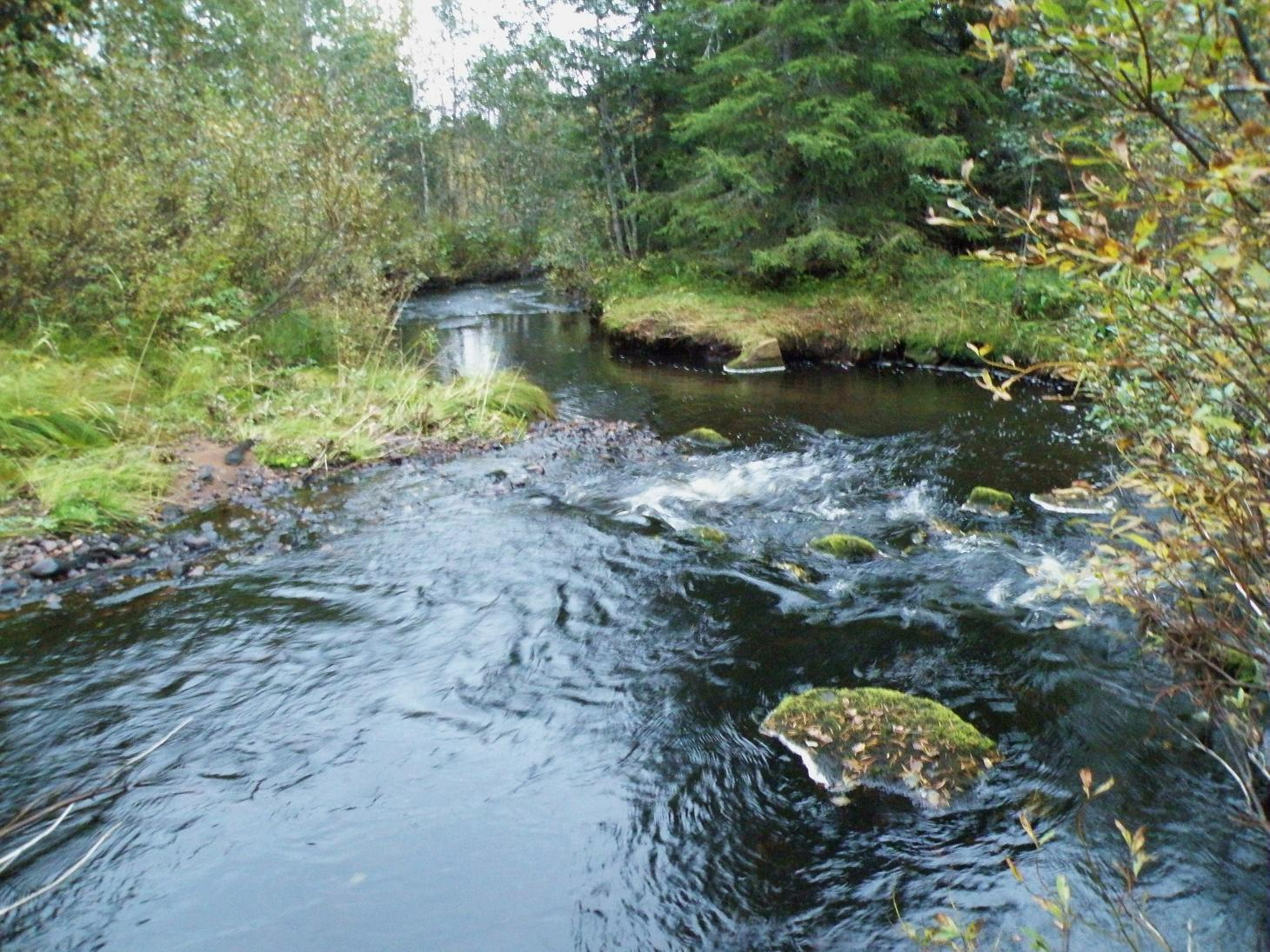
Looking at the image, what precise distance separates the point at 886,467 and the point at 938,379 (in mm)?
5737

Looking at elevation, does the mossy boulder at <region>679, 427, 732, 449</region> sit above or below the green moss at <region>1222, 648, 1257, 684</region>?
below

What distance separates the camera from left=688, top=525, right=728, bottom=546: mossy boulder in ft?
24.8

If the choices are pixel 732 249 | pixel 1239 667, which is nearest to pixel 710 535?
pixel 1239 667

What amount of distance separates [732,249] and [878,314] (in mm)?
4207

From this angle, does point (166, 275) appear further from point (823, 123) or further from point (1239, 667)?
point (823, 123)

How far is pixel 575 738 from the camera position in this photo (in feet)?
15.5

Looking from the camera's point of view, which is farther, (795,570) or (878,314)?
(878,314)

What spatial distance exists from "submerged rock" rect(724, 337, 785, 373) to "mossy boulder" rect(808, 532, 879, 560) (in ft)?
29.8

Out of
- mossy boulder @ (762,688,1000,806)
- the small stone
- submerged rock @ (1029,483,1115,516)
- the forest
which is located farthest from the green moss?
the small stone

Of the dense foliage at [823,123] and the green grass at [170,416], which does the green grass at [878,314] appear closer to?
the dense foliage at [823,123]

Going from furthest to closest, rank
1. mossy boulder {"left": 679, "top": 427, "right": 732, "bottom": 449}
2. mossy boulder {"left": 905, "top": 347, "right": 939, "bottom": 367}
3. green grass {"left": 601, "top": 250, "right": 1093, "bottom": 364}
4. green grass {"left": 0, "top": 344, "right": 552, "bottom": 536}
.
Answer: mossy boulder {"left": 905, "top": 347, "right": 939, "bottom": 367}
green grass {"left": 601, "top": 250, "right": 1093, "bottom": 364}
mossy boulder {"left": 679, "top": 427, "right": 732, "bottom": 449}
green grass {"left": 0, "top": 344, "right": 552, "bottom": 536}

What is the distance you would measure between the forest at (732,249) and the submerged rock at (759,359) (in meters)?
0.12

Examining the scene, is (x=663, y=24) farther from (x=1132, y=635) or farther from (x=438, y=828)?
(x=438, y=828)

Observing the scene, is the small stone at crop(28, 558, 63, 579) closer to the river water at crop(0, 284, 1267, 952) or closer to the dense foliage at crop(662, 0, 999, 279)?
the river water at crop(0, 284, 1267, 952)
